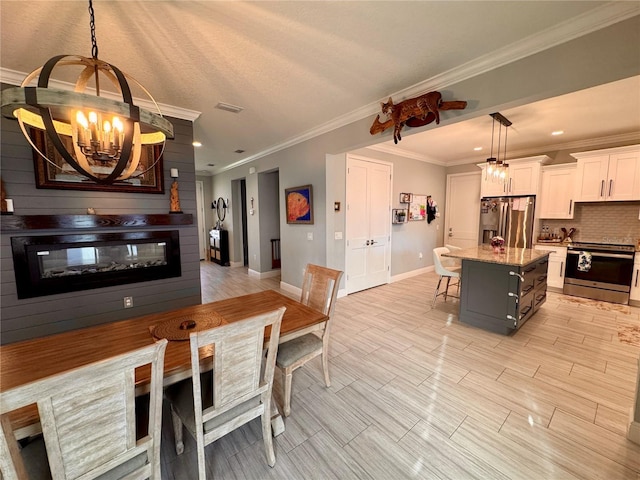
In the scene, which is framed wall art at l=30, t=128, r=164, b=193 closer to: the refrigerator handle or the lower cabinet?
the lower cabinet

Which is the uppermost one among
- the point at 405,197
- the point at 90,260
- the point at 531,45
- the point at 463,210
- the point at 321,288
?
the point at 531,45

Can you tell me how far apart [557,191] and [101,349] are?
6705mm

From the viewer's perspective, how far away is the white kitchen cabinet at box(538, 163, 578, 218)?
4637mm

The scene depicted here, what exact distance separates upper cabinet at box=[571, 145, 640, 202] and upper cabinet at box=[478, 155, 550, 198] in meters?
0.52

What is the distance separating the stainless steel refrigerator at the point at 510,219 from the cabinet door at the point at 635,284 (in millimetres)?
1331

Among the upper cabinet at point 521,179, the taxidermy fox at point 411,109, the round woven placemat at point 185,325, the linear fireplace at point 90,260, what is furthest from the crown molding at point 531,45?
the upper cabinet at point 521,179

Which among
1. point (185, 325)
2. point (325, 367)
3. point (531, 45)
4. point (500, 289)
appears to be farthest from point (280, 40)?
point (500, 289)

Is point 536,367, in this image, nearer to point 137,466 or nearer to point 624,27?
point 624,27

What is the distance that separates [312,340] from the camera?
2.08 m

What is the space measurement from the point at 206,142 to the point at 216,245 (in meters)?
3.64

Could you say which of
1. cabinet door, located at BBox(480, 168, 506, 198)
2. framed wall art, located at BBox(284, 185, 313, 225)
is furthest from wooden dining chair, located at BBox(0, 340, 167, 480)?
cabinet door, located at BBox(480, 168, 506, 198)

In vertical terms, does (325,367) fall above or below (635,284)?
below

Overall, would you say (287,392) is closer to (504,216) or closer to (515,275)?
(515,275)

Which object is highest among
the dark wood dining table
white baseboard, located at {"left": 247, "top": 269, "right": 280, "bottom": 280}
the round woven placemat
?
the round woven placemat
